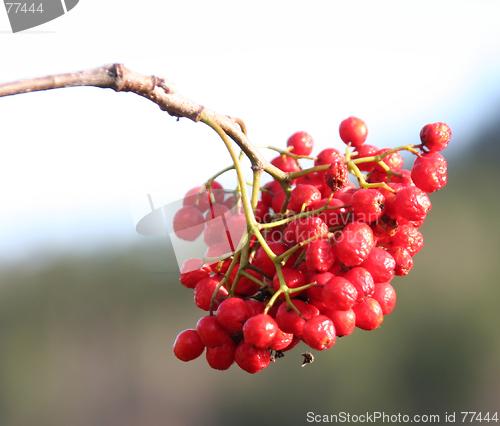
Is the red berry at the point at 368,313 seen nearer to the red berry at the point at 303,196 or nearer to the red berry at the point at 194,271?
the red berry at the point at 303,196

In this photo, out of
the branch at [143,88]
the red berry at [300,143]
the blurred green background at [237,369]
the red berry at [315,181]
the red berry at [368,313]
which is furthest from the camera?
the blurred green background at [237,369]

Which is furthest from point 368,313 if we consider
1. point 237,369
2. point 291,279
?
point 237,369

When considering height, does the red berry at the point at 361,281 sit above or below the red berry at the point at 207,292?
below

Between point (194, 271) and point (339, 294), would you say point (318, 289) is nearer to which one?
point (339, 294)

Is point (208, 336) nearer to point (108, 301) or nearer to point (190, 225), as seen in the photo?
point (190, 225)

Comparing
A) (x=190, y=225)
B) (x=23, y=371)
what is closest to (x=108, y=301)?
(x=23, y=371)

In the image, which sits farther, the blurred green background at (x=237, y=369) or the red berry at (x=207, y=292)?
the blurred green background at (x=237, y=369)

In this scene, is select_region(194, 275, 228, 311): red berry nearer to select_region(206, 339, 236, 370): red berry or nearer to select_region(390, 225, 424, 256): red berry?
select_region(206, 339, 236, 370): red berry

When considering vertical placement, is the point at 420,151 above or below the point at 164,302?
above

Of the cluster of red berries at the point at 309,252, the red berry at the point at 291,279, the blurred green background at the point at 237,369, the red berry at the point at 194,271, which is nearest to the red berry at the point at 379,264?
the cluster of red berries at the point at 309,252
